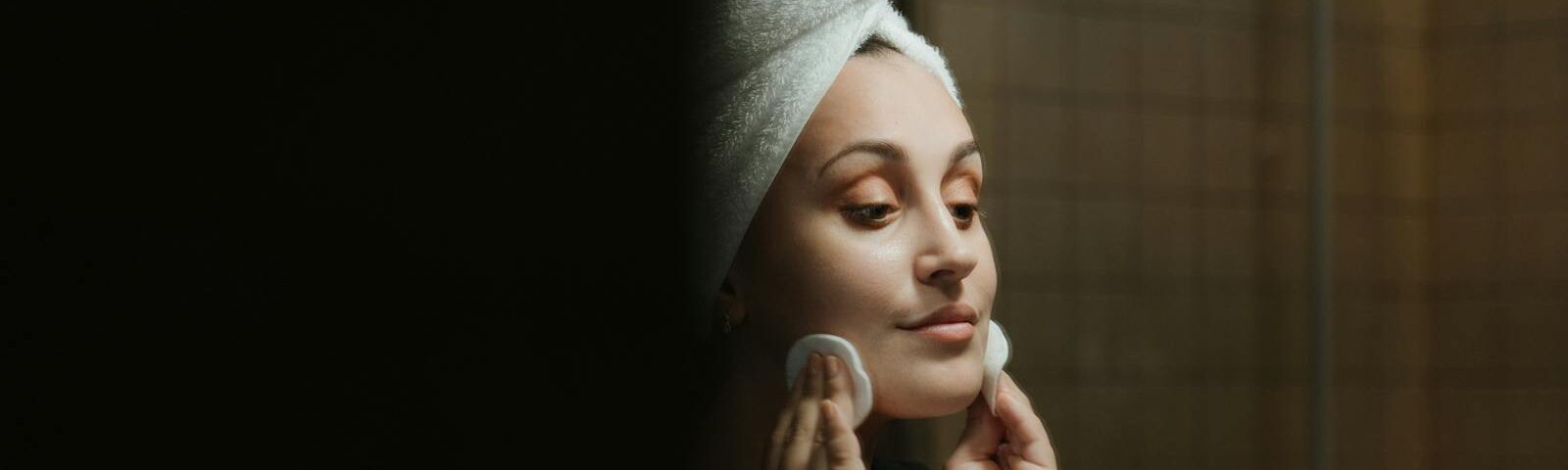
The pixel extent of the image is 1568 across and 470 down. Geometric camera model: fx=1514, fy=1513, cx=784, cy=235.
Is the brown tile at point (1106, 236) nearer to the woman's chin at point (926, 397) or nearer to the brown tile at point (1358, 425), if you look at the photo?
the woman's chin at point (926, 397)

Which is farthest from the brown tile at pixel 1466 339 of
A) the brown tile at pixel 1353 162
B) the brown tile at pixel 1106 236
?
the brown tile at pixel 1106 236

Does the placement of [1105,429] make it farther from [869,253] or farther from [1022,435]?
[869,253]

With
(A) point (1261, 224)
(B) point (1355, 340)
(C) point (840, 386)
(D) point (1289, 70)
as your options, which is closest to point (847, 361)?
(C) point (840, 386)

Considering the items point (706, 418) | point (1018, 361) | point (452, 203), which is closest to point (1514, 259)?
point (1018, 361)

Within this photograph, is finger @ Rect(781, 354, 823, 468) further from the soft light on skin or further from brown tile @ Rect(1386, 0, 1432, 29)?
brown tile @ Rect(1386, 0, 1432, 29)

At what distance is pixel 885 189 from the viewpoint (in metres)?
1.12

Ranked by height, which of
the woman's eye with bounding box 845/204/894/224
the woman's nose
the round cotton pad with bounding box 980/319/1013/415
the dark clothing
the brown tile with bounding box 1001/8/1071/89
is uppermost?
the brown tile with bounding box 1001/8/1071/89

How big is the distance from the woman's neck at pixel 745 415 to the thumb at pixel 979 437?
10 cm

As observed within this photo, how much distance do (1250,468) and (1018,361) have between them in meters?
0.46

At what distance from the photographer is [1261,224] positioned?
1.88m

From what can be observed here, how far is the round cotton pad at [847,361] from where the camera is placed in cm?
110

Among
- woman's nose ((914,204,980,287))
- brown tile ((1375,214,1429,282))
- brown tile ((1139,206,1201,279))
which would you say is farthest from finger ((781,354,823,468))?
brown tile ((1375,214,1429,282))

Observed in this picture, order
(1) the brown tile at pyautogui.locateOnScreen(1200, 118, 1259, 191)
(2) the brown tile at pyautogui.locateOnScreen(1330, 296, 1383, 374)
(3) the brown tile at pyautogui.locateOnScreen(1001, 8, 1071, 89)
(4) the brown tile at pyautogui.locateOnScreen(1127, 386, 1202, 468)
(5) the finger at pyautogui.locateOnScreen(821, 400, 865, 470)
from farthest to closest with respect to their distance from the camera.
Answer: (2) the brown tile at pyautogui.locateOnScreen(1330, 296, 1383, 374) → (1) the brown tile at pyautogui.locateOnScreen(1200, 118, 1259, 191) → (4) the brown tile at pyautogui.locateOnScreen(1127, 386, 1202, 468) → (3) the brown tile at pyautogui.locateOnScreen(1001, 8, 1071, 89) → (5) the finger at pyautogui.locateOnScreen(821, 400, 865, 470)

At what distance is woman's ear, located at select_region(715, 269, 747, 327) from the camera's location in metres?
1.12
